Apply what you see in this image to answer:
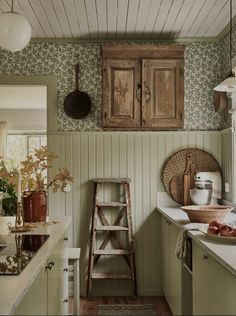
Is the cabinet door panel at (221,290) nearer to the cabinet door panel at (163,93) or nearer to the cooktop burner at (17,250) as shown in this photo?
the cooktop burner at (17,250)

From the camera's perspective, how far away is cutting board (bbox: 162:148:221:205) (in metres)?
4.34

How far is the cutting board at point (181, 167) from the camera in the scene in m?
4.34

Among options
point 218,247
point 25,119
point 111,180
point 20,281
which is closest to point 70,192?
point 111,180

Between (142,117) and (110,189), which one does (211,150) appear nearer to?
(142,117)

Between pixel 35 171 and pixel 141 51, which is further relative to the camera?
pixel 141 51

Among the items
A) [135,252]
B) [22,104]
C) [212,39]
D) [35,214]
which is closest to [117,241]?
[135,252]

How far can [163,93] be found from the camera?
4195 millimetres

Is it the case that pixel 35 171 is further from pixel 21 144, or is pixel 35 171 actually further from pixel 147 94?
pixel 21 144

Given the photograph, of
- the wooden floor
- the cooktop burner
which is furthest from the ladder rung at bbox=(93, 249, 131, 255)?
the cooktop burner

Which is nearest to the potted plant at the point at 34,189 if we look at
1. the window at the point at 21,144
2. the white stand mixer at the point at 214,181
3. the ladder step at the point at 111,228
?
the ladder step at the point at 111,228

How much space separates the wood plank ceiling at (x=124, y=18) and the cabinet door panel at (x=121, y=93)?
0.34 m

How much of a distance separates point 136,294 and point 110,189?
105 cm

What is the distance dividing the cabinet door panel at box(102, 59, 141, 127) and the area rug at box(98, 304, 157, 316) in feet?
5.53

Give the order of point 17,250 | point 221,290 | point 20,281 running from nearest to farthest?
point 20,281
point 17,250
point 221,290
